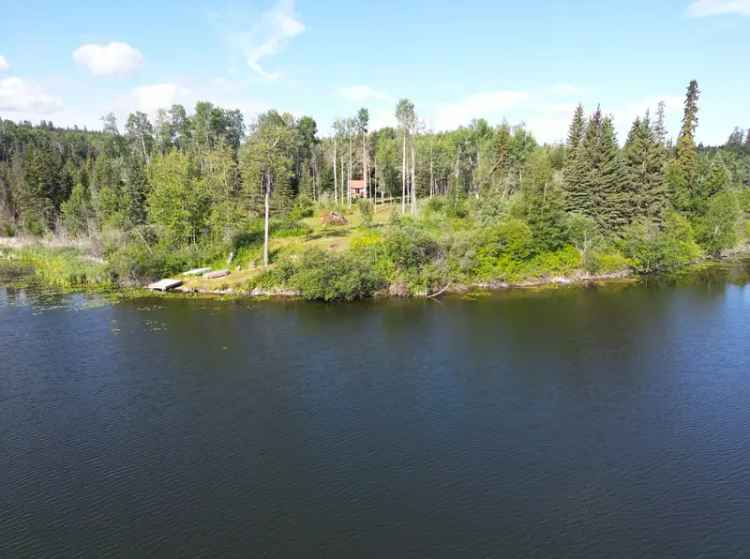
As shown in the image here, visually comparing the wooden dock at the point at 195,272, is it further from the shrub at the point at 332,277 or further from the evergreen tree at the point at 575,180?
the evergreen tree at the point at 575,180

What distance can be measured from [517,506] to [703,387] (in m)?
15.6

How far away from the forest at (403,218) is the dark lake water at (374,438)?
12.0 meters

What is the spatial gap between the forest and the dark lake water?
39.4 ft

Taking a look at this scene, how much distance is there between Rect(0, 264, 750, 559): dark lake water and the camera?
1744 cm

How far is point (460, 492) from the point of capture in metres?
19.4

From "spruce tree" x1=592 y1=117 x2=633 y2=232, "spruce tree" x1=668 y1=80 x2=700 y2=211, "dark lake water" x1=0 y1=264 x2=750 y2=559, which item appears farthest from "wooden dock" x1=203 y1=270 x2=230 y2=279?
"spruce tree" x1=668 y1=80 x2=700 y2=211

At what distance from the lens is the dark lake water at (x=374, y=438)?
1744 centimetres

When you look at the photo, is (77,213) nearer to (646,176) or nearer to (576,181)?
(576,181)

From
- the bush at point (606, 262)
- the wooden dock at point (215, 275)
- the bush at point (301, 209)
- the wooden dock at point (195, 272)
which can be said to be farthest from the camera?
the bush at point (301, 209)

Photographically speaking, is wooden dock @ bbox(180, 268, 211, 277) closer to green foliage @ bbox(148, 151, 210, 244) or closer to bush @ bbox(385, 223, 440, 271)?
green foliage @ bbox(148, 151, 210, 244)

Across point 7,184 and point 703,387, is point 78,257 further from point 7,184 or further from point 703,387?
point 703,387

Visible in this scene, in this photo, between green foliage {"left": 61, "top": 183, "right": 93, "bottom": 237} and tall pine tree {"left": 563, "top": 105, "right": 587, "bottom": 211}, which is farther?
green foliage {"left": 61, "top": 183, "right": 93, "bottom": 237}

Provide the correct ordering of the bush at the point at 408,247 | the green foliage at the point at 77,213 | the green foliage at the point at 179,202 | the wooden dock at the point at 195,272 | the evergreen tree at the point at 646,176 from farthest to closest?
the green foliage at the point at 77,213
the evergreen tree at the point at 646,176
the green foliage at the point at 179,202
the wooden dock at the point at 195,272
the bush at the point at 408,247

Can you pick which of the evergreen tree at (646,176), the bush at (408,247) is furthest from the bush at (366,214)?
the evergreen tree at (646,176)
